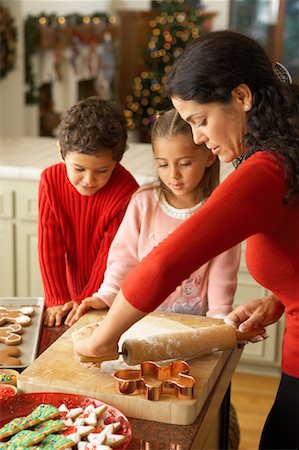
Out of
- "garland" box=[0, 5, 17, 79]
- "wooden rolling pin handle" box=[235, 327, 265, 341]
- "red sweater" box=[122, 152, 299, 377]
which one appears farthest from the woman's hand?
"garland" box=[0, 5, 17, 79]

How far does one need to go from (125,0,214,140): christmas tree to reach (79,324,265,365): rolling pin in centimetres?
401

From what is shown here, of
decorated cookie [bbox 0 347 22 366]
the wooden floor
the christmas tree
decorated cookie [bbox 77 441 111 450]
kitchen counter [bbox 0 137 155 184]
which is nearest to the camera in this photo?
decorated cookie [bbox 77 441 111 450]

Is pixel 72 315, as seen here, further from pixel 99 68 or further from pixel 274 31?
pixel 274 31

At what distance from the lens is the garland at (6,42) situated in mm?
4582

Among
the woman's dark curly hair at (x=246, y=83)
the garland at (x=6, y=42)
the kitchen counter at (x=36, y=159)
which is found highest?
the woman's dark curly hair at (x=246, y=83)

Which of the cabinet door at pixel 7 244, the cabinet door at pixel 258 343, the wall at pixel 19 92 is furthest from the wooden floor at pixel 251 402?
the wall at pixel 19 92

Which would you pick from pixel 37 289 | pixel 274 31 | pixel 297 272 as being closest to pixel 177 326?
pixel 297 272

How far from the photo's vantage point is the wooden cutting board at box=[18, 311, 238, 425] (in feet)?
4.00

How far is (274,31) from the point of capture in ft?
24.6

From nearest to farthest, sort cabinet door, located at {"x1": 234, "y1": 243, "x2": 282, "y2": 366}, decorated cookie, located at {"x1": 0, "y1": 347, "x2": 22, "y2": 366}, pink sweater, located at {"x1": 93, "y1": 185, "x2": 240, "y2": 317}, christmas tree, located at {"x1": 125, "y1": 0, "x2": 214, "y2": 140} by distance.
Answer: decorated cookie, located at {"x1": 0, "y1": 347, "x2": 22, "y2": 366} → pink sweater, located at {"x1": 93, "y1": 185, "x2": 240, "y2": 317} → cabinet door, located at {"x1": 234, "y1": 243, "x2": 282, "y2": 366} → christmas tree, located at {"x1": 125, "y1": 0, "x2": 214, "y2": 140}

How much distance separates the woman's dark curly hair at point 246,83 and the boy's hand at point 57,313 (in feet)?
2.11

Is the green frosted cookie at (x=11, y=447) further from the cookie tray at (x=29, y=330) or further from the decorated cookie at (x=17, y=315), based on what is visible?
the decorated cookie at (x=17, y=315)

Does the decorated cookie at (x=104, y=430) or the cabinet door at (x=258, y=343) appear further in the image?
the cabinet door at (x=258, y=343)

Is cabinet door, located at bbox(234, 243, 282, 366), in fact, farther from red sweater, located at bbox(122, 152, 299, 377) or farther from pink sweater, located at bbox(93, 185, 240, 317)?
red sweater, located at bbox(122, 152, 299, 377)
